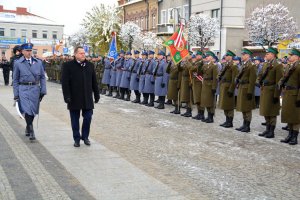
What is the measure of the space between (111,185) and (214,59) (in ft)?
23.2

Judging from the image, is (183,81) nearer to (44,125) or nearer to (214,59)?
(214,59)

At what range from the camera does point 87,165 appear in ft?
22.3

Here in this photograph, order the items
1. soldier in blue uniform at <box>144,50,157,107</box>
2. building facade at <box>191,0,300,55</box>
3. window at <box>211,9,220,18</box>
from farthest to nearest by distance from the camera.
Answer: window at <box>211,9,220,18</box> < building facade at <box>191,0,300,55</box> < soldier in blue uniform at <box>144,50,157,107</box>

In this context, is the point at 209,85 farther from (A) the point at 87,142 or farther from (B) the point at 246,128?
(A) the point at 87,142

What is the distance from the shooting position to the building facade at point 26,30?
290 ft

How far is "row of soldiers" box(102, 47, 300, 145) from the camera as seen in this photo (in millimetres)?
9188

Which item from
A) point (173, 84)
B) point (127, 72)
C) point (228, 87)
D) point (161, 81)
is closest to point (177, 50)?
point (173, 84)

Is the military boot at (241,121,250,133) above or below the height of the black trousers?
below

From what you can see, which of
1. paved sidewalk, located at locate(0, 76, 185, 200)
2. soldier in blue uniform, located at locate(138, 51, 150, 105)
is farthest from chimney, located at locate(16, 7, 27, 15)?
paved sidewalk, located at locate(0, 76, 185, 200)

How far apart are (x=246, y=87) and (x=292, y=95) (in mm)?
1502

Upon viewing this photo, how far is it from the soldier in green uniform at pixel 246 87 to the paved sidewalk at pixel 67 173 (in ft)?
12.4

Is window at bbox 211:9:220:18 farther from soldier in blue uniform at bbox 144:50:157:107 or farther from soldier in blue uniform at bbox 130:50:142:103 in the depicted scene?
soldier in blue uniform at bbox 144:50:157:107

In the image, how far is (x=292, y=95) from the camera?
29.8ft

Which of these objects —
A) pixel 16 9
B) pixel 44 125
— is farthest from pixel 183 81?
pixel 16 9
